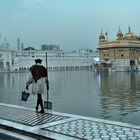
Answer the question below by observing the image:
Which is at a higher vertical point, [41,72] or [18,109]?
[41,72]

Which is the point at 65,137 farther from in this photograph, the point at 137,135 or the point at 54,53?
the point at 54,53

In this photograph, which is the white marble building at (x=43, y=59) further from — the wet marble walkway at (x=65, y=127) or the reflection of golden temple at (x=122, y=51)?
the wet marble walkway at (x=65, y=127)

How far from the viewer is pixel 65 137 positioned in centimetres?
607

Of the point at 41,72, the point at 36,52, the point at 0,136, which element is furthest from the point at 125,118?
the point at 36,52

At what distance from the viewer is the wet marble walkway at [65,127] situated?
20.3 ft

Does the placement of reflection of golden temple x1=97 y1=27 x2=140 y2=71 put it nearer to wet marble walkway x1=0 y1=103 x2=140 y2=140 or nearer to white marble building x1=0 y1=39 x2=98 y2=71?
white marble building x1=0 y1=39 x2=98 y2=71

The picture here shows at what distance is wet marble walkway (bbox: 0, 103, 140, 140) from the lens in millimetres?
6184

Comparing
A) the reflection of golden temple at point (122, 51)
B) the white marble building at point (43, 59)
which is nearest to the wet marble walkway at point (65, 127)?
the reflection of golden temple at point (122, 51)

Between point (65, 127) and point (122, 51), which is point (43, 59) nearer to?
point (122, 51)

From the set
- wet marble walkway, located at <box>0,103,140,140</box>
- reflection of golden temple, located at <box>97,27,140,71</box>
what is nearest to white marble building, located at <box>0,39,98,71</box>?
reflection of golden temple, located at <box>97,27,140,71</box>

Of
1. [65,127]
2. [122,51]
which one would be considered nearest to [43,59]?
[122,51]

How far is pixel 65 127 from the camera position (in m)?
6.98

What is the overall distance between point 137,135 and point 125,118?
4.26 metres

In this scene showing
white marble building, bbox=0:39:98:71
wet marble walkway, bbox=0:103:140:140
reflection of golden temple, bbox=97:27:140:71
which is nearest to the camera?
wet marble walkway, bbox=0:103:140:140
